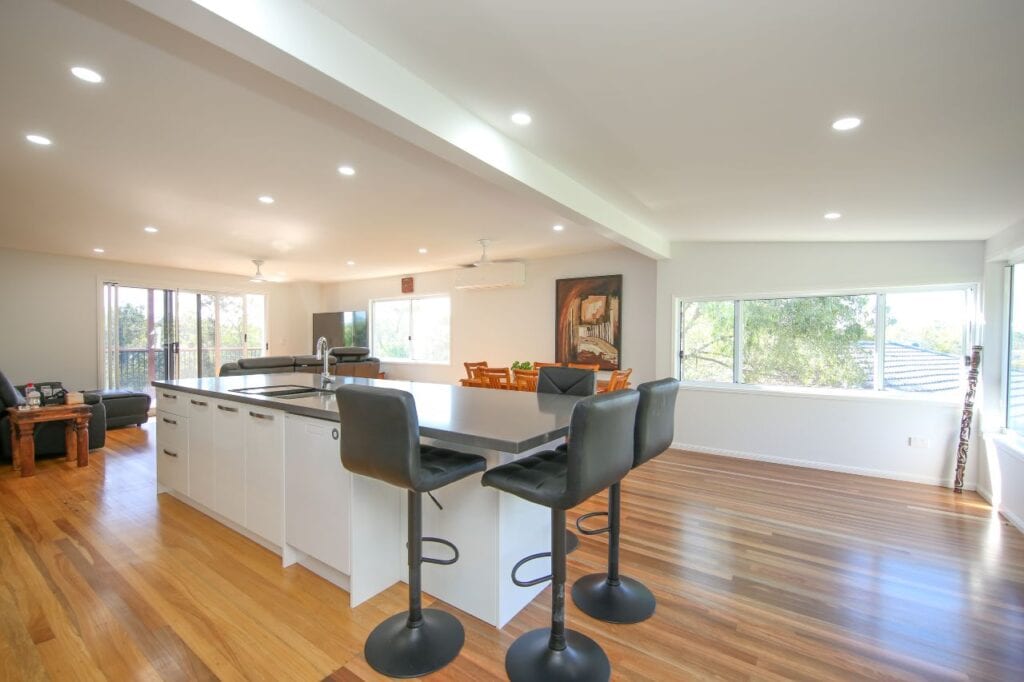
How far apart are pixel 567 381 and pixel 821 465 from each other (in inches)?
124

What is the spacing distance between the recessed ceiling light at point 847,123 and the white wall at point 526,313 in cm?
363

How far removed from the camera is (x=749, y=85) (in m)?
1.79

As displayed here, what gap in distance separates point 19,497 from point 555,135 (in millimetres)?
4706

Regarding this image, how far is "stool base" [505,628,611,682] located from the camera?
65.7 inches

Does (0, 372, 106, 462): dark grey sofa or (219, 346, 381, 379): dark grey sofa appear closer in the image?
(0, 372, 106, 462): dark grey sofa

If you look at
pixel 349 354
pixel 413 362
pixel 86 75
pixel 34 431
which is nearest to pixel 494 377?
pixel 349 354

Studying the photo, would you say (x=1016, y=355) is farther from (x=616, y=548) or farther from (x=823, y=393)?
(x=616, y=548)

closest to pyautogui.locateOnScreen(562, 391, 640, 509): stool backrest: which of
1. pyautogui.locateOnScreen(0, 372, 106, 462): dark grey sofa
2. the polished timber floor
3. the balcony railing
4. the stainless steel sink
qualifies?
Result: the polished timber floor

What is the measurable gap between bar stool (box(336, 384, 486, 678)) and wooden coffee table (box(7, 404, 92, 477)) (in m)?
4.15

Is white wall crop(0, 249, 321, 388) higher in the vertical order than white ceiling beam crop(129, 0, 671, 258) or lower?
lower

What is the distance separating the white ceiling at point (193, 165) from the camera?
1782mm

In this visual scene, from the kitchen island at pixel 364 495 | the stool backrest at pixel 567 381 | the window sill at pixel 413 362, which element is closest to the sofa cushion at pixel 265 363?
the window sill at pixel 413 362

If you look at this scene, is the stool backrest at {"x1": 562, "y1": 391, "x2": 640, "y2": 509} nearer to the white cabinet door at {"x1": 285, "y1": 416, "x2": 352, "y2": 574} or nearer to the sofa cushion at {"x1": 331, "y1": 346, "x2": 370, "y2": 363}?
the white cabinet door at {"x1": 285, "y1": 416, "x2": 352, "y2": 574}

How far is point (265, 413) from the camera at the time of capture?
8.08 ft
